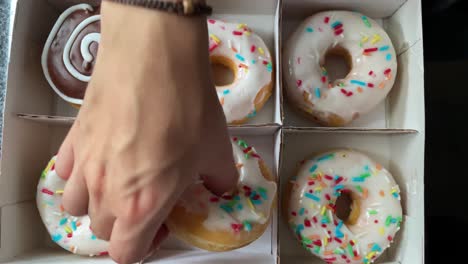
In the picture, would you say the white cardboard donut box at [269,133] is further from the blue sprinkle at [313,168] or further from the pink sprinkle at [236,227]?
the pink sprinkle at [236,227]

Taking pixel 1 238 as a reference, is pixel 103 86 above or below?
above

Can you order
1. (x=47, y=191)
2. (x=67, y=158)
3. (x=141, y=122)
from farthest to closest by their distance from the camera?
(x=47, y=191) < (x=67, y=158) < (x=141, y=122)

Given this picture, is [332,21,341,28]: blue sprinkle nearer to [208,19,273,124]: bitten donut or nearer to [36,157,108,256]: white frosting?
[208,19,273,124]: bitten donut
